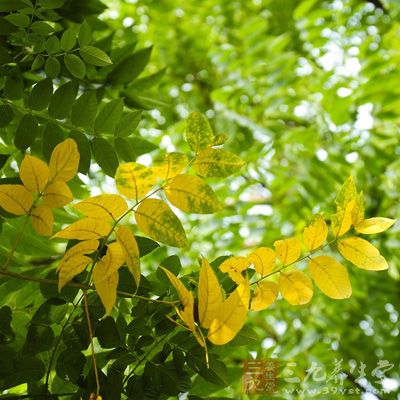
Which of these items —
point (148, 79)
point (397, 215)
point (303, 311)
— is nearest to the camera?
point (148, 79)

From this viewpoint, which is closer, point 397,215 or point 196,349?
point 196,349

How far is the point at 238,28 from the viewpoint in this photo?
61.9 inches

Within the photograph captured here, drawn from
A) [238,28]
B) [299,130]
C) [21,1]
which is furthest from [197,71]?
→ [21,1]

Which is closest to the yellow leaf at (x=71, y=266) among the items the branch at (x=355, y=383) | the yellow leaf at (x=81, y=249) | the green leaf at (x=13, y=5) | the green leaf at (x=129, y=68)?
the yellow leaf at (x=81, y=249)

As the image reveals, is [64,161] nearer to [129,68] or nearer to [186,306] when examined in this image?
[186,306]

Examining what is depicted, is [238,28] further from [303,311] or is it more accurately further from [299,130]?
[303,311]

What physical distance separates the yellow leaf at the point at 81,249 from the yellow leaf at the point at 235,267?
9 centimetres

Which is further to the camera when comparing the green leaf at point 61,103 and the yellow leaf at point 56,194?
the green leaf at point 61,103

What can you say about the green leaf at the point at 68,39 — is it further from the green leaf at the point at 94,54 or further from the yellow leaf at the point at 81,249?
the yellow leaf at the point at 81,249

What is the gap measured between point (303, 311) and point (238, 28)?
34.2 inches

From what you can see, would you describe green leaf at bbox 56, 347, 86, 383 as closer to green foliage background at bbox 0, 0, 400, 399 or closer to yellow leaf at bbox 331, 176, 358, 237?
green foliage background at bbox 0, 0, 400, 399

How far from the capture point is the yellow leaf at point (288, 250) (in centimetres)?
39

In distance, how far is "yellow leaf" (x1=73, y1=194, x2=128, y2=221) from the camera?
35 cm

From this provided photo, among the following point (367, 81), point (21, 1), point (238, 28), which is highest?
point (21, 1)
